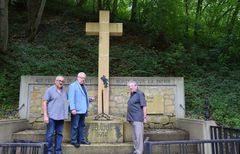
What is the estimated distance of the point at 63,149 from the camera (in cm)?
693

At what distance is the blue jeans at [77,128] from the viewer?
273 inches

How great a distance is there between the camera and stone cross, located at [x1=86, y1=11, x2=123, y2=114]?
9180 millimetres

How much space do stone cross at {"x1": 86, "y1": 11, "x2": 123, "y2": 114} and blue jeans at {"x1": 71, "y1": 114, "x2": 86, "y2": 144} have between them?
1.96 metres

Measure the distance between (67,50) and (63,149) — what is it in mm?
8778

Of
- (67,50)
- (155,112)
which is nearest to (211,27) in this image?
(67,50)

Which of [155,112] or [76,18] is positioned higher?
[76,18]

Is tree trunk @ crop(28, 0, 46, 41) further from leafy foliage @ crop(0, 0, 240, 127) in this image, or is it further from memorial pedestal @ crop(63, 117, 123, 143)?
memorial pedestal @ crop(63, 117, 123, 143)

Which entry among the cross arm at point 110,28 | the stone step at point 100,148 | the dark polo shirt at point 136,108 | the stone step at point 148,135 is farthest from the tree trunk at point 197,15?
the stone step at point 100,148

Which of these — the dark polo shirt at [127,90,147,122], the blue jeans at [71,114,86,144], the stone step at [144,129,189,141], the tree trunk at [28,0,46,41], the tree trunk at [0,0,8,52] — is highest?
the tree trunk at [28,0,46,41]

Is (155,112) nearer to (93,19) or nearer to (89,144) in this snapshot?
(89,144)

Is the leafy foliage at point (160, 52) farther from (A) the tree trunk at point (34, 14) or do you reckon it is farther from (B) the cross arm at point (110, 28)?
(B) the cross arm at point (110, 28)

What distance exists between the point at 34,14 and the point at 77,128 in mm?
10193

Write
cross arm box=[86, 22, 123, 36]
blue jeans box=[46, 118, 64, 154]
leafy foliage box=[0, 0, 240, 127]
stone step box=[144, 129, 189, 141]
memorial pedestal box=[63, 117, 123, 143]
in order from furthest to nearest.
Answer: leafy foliage box=[0, 0, 240, 127] < cross arm box=[86, 22, 123, 36] < stone step box=[144, 129, 189, 141] < memorial pedestal box=[63, 117, 123, 143] < blue jeans box=[46, 118, 64, 154]

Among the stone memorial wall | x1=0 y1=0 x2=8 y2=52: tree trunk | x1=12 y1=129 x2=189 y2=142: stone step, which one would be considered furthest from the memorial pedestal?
x1=0 y1=0 x2=8 y2=52: tree trunk
